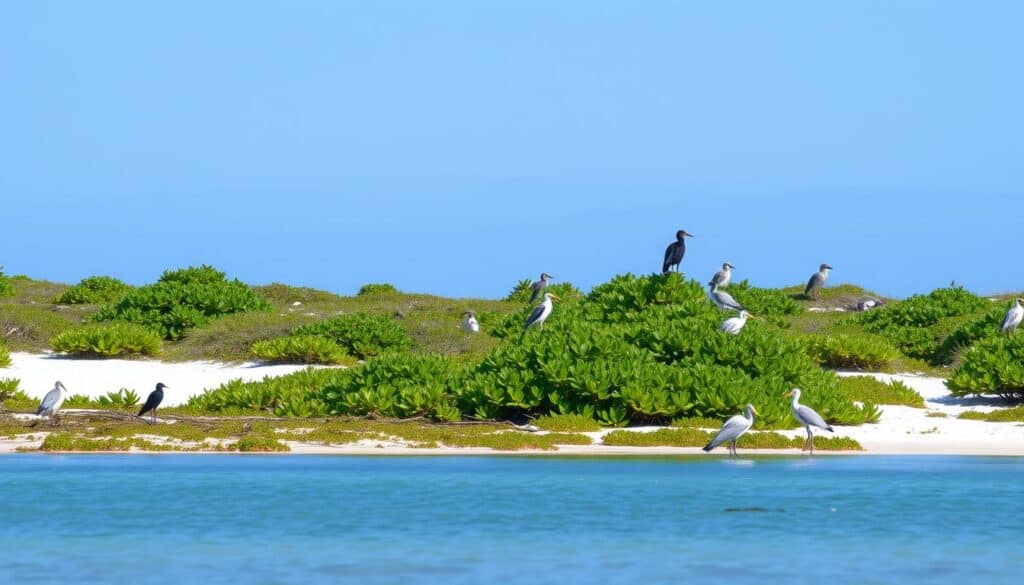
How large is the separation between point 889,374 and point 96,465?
18.0 metres

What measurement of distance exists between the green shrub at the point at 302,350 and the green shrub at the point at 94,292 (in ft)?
47.1

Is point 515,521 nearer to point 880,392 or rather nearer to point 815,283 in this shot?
point 880,392

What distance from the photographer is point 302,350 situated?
110 ft

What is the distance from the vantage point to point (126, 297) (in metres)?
40.6

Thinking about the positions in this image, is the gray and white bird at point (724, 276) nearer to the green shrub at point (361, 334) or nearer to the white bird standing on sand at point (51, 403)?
the green shrub at point (361, 334)

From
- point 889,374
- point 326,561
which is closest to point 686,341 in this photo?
point 889,374

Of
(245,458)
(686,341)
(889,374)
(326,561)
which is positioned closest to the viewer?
(326,561)

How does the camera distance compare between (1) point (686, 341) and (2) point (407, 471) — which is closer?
(2) point (407, 471)

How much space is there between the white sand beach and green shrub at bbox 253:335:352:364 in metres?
0.39

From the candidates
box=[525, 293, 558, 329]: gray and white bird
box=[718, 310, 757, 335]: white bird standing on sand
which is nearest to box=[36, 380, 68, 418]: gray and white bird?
box=[525, 293, 558, 329]: gray and white bird

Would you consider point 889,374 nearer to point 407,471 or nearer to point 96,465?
point 407,471

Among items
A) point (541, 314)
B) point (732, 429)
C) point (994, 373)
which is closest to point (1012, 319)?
point (994, 373)

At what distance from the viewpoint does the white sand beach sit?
23.4m

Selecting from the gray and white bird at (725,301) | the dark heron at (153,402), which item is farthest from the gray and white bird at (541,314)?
the dark heron at (153,402)
